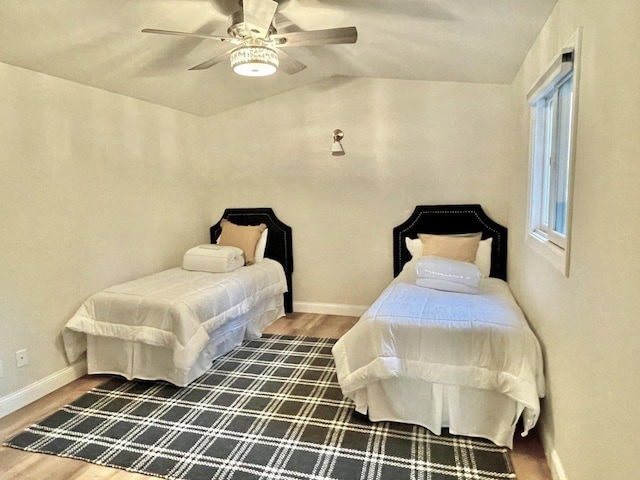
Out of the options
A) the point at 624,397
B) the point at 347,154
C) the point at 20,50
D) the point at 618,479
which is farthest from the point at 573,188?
the point at 20,50

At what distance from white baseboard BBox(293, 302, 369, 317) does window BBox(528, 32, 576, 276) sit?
2.09 m

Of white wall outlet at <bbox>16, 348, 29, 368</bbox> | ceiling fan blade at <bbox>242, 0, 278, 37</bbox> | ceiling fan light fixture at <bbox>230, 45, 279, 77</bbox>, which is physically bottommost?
white wall outlet at <bbox>16, 348, 29, 368</bbox>

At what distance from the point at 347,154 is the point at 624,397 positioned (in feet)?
11.2

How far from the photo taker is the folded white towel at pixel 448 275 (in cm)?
310

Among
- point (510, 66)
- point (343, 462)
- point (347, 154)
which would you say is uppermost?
point (510, 66)

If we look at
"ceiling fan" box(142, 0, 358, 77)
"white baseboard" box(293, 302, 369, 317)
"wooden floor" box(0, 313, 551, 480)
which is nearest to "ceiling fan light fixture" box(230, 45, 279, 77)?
"ceiling fan" box(142, 0, 358, 77)

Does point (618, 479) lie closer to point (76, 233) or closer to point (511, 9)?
point (511, 9)

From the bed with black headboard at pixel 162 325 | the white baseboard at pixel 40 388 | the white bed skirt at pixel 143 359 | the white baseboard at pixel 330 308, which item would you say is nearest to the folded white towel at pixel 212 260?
the bed with black headboard at pixel 162 325

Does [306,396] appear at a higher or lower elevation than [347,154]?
lower

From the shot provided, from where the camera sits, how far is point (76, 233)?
10.5ft

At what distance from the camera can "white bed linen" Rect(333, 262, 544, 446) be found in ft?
7.32

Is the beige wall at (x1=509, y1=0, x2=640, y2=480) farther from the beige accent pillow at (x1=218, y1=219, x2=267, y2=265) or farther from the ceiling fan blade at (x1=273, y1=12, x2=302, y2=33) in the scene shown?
the beige accent pillow at (x1=218, y1=219, x2=267, y2=265)

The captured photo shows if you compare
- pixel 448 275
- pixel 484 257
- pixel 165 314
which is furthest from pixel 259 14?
pixel 484 257

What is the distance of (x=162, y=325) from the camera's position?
297 centimetres
